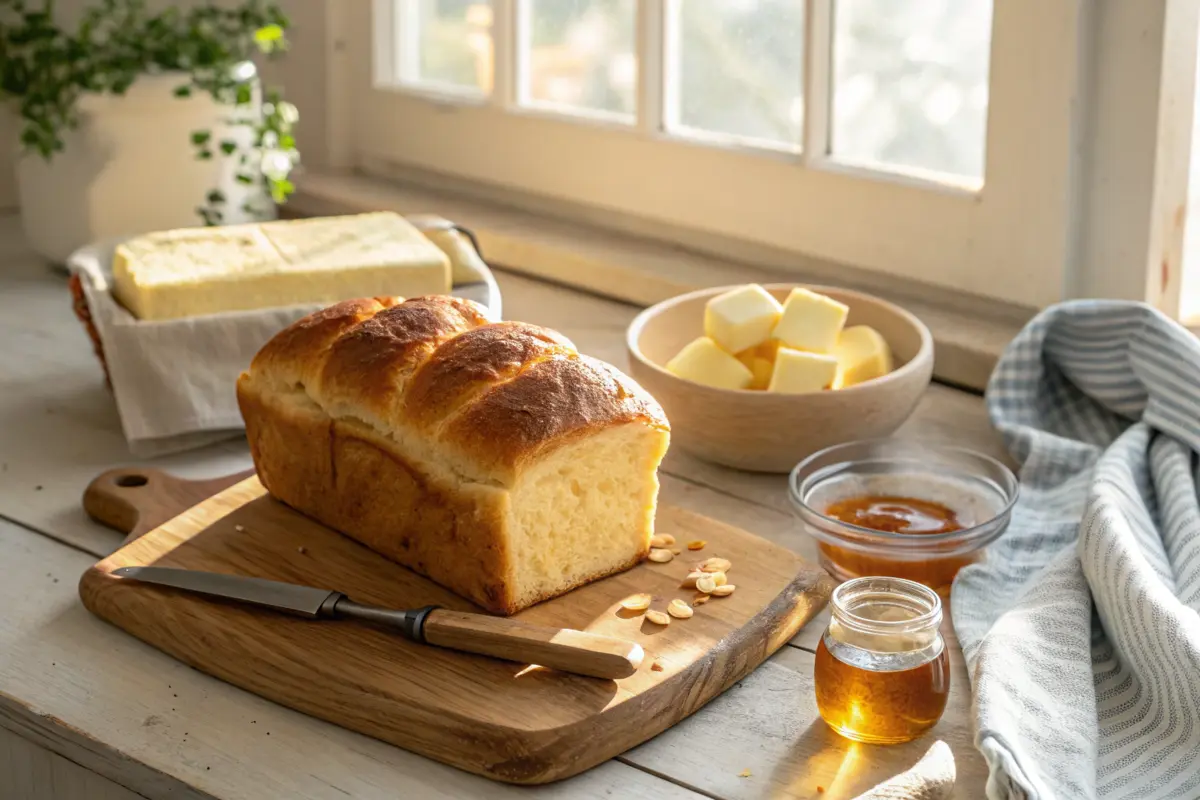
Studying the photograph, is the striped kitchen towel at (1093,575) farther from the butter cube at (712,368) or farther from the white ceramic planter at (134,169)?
the white ceramic planter at (134,169)

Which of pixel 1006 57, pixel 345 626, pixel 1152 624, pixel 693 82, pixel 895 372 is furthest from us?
pixel 693 82

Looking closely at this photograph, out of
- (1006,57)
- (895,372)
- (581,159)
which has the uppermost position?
(1006,57)

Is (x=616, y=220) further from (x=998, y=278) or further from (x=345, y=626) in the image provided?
(x=345, y=626)

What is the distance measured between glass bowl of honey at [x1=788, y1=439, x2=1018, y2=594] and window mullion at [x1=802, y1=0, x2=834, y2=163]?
0.55m

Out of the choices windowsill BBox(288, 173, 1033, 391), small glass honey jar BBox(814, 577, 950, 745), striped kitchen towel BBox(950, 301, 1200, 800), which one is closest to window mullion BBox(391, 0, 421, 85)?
windowsill BBox(288, 173, 1033, 391)

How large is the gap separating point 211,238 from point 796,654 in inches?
33.4

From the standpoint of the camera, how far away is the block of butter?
56.8 inches

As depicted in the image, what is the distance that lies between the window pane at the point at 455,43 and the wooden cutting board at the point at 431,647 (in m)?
1.01

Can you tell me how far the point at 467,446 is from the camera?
1.05 metres

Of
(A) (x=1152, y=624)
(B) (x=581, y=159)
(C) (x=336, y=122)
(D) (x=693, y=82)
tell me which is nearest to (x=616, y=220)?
(B) (x=581, y=159)

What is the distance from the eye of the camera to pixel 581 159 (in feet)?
6.47

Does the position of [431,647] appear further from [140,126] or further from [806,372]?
[140,126]

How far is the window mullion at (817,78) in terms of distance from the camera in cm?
162

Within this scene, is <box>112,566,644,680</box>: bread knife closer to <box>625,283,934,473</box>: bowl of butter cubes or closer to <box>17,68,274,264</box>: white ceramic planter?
<box>625,283,934,473</box>: bowl of butter cubes
